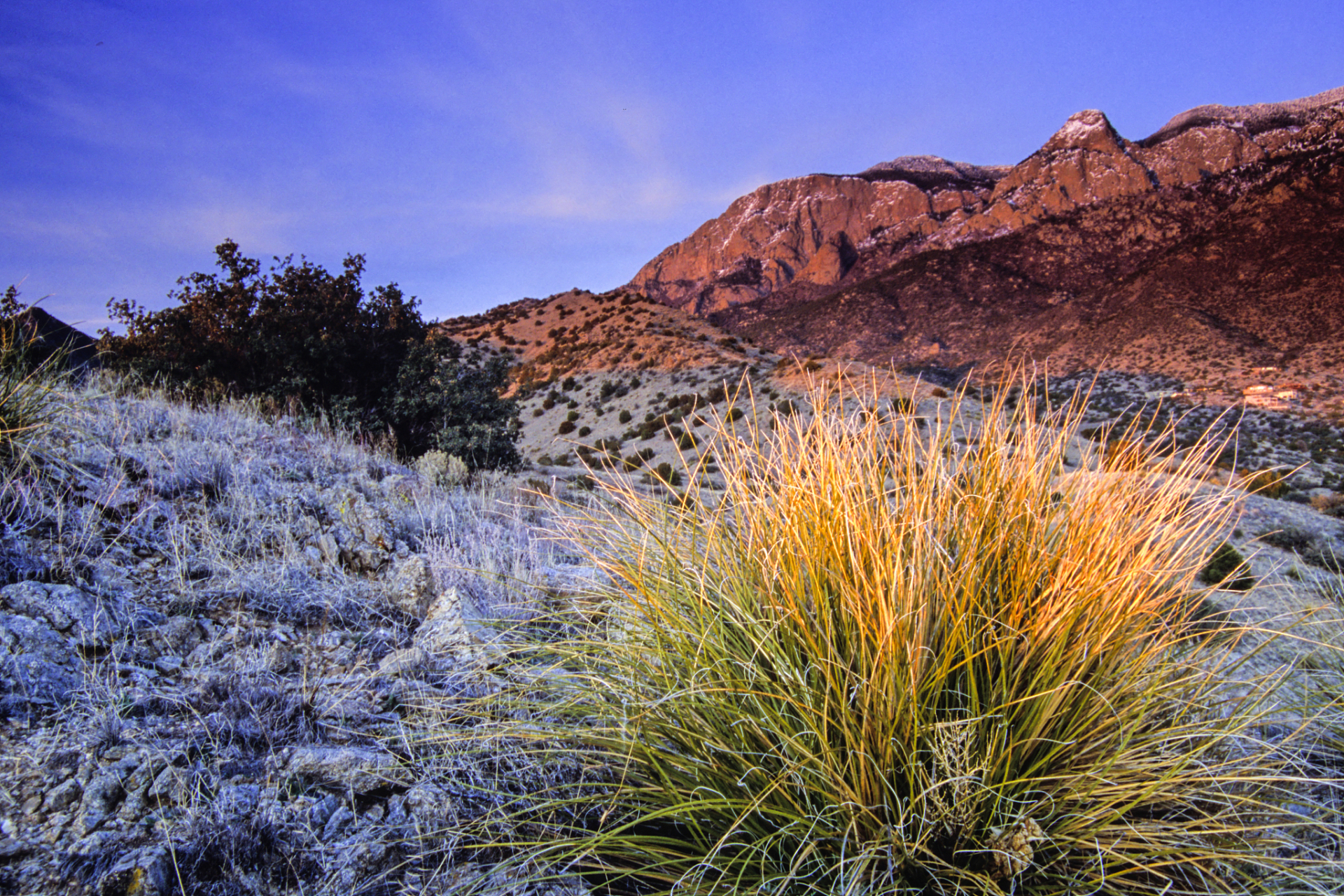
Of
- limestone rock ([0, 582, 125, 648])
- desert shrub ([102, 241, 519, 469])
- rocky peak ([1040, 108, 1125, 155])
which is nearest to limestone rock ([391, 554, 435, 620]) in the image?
limestone rock ([0, 582, 125, 648])

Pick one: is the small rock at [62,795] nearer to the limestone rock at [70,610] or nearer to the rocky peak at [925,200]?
the limestone rock at [70,610]

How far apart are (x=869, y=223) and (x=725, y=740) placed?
67.2 meters

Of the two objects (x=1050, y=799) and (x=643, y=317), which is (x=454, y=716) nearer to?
(x=1050, y=799)

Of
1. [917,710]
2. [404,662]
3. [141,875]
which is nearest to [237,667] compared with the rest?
[404,662]

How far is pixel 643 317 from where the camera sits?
30969mm

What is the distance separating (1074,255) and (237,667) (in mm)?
56172

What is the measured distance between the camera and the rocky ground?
158 cm

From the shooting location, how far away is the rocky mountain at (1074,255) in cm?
3381

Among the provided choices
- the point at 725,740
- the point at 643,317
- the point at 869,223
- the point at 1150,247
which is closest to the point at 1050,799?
the point at 725,740

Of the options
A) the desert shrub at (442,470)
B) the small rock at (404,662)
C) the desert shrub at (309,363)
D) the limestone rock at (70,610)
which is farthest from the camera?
the desert shrub at (309,363)

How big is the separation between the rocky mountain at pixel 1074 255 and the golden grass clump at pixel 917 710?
35.9m

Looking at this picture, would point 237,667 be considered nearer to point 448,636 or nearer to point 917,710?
point 448,636

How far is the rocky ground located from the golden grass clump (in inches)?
11.7

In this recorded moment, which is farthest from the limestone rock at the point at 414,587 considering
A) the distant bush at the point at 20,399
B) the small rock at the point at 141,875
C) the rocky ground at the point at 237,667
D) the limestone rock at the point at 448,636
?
the distant bush at the point at 20,399
